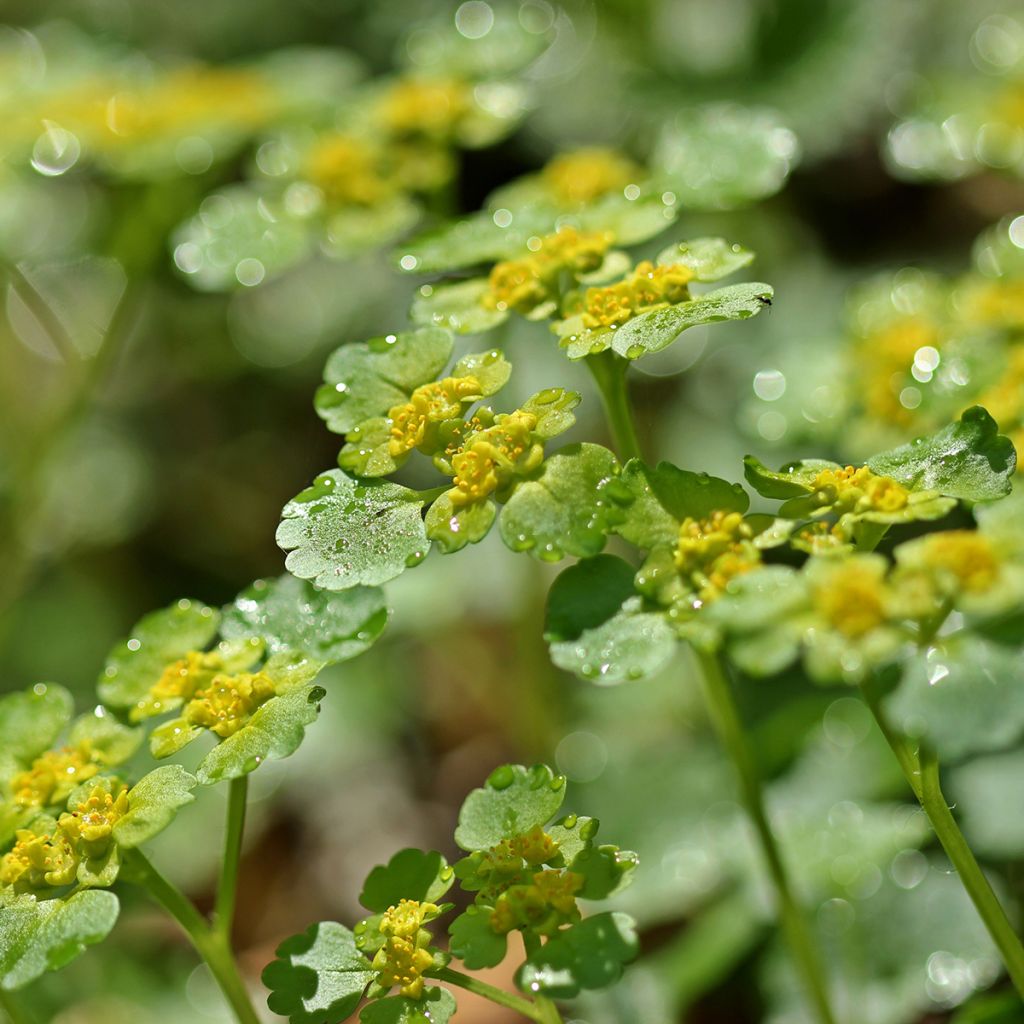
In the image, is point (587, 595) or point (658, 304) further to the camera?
point (658, 304)

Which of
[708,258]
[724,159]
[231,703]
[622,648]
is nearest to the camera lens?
[622,648]

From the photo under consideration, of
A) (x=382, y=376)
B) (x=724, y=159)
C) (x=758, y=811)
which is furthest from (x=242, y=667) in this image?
(x=724, y=159)

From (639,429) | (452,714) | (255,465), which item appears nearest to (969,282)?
(639,429)

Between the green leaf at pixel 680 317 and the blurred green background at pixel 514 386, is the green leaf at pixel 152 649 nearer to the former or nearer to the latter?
the green leaf at pixel 680 317

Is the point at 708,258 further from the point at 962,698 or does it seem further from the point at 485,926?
the point at 485,926

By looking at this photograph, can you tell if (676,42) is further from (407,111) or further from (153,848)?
(153,848)

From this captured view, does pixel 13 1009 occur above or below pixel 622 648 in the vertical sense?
below
